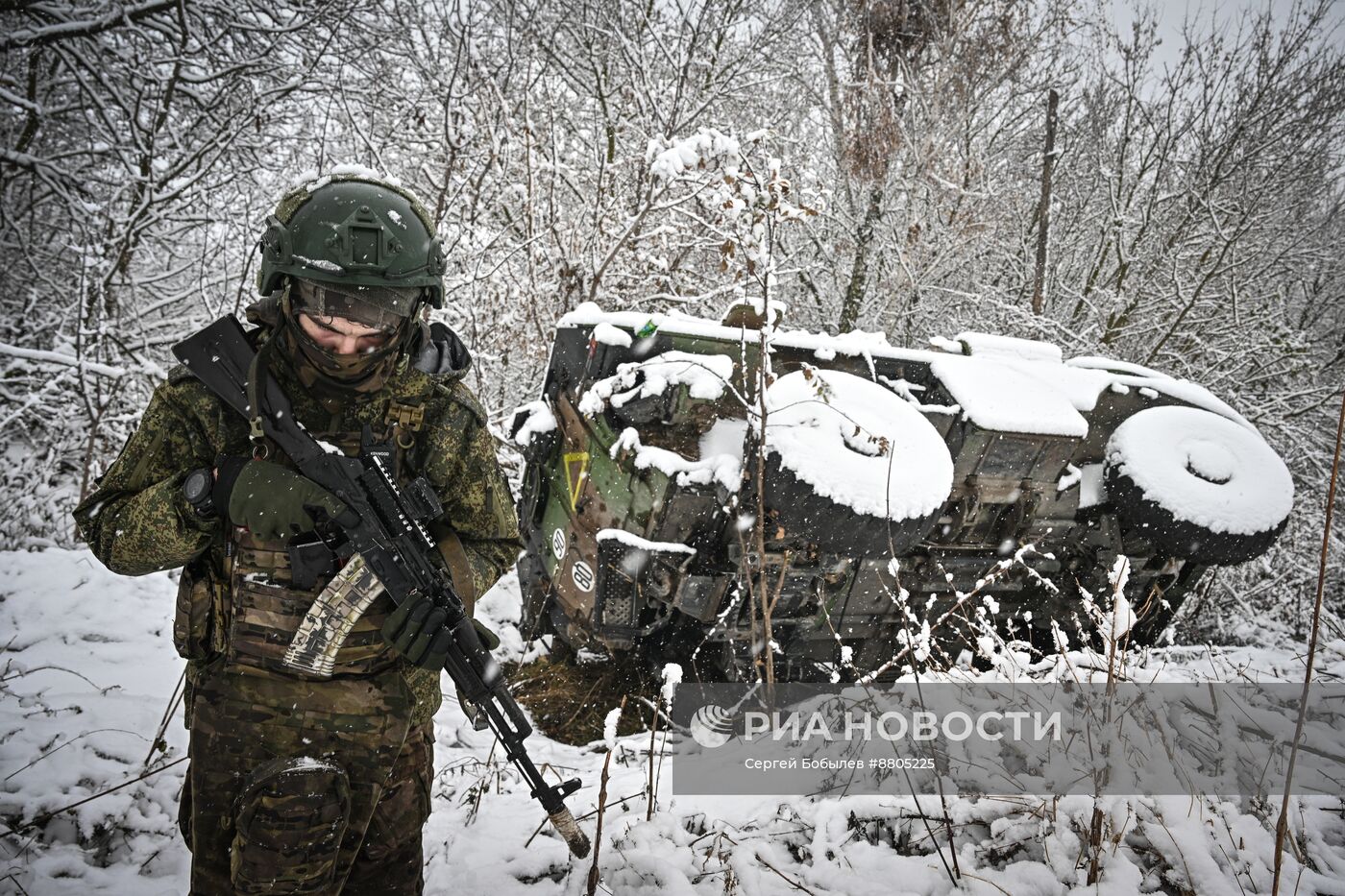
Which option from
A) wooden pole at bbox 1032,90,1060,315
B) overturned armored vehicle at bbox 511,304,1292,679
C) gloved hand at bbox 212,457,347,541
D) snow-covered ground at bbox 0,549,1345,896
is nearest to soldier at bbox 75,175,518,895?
gloved hand at bbox 212,457,347,541

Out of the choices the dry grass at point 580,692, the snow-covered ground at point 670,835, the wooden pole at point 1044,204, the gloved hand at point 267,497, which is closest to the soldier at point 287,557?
the gloved hand at point 267,497

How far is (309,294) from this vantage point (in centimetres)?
181

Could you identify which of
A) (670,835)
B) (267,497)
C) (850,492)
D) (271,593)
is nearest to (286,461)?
(267,497)

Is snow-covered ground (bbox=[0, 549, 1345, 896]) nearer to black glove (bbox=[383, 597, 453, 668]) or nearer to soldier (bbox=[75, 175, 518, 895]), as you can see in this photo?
soldier (bbox=[75, 175, 518, 895])

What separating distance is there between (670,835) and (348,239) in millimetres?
2235

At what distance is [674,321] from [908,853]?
266 cm

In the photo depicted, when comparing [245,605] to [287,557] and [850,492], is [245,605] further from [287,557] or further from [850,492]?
[850,492]

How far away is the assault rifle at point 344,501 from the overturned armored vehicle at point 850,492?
130 centimetres

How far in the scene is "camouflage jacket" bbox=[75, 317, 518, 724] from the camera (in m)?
1.68

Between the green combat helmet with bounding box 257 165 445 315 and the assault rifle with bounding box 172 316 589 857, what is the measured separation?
23 centimetres

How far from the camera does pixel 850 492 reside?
312 cm

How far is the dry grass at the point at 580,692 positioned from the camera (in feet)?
12.8

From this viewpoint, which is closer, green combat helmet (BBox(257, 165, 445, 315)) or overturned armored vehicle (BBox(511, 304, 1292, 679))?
green combat helmet (BBox(257, 165, 445, 315))

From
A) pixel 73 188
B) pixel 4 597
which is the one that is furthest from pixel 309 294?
pixel 73 188
